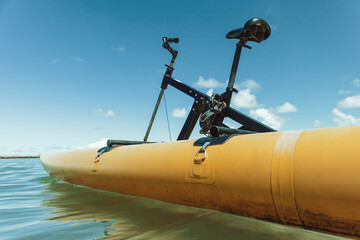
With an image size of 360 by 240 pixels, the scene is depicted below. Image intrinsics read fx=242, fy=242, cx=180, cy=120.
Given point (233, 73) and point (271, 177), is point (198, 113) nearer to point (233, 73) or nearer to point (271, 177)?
point (233, 73)

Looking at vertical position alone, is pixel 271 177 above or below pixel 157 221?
above

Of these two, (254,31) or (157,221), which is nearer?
(157,221)

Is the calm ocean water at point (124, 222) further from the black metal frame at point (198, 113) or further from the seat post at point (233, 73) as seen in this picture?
the seat post at point (233, 73)

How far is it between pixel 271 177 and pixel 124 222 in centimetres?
133

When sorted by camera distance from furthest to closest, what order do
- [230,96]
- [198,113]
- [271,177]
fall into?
[198,113] → [230,96] → [271,177]

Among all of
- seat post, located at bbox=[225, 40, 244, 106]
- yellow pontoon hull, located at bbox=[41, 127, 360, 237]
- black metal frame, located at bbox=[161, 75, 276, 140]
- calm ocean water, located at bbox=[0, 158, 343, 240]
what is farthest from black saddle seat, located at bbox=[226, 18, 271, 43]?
calm ocean water, located at bbox=[0, 158, 343, 240]

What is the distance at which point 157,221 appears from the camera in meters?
2.11

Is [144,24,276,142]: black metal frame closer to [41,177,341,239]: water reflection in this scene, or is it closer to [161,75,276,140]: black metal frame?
[161,75,276,140]: black metal frame

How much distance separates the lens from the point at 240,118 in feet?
10.1

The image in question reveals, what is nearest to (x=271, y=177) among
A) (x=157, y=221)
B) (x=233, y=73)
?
(x=157, y=221)

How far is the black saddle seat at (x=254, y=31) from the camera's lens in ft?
9.91

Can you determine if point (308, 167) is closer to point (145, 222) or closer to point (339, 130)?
point (339, 130)

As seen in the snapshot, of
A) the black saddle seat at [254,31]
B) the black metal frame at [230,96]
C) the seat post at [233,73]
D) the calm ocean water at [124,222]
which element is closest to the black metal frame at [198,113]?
the black metal frame at [230,96]

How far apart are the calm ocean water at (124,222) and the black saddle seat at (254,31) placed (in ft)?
7.30
